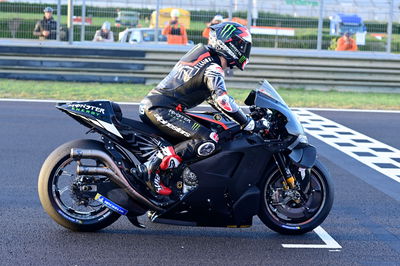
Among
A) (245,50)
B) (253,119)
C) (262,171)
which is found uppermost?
(245,50)

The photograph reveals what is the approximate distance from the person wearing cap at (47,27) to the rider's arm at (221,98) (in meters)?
11.9

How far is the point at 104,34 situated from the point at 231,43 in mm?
11724

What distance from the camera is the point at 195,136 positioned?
255 inches

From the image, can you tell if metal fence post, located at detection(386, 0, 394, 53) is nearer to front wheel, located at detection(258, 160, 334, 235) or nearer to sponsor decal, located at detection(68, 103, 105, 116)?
front wheel, located at detection(258, 160, 334, 235)

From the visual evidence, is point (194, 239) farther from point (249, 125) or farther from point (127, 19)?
point (127, 19)

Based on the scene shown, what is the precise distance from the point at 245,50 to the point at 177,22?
38.4 feet

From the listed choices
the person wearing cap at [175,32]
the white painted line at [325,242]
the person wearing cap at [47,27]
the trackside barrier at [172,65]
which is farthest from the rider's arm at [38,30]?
the white painted line at [325,242]

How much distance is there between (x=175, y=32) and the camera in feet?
59.9

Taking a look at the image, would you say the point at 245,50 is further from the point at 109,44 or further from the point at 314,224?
the point at 109,44

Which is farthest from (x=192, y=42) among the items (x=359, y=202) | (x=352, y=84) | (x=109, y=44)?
(x=359, y=202)

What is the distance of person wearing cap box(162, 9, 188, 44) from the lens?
18141mm

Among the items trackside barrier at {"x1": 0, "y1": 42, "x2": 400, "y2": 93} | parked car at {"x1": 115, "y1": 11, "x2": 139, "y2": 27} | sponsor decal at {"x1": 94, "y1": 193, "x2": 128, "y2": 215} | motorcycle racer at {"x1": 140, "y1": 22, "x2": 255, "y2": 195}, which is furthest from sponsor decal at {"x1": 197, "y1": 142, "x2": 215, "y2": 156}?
parked car at {"x1": 115, "y1": 11, "x2": 139, "y2": 27}

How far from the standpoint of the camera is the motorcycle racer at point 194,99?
255 inches

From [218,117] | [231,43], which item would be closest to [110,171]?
[218,117]
